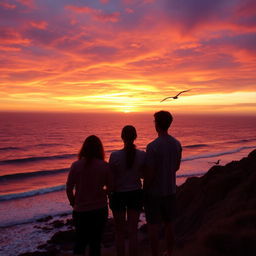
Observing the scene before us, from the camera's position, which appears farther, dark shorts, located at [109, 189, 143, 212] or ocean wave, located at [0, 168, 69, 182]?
ocean wave, located at [0, 168, 69, 182]

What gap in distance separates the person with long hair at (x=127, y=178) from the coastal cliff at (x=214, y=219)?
2.21m

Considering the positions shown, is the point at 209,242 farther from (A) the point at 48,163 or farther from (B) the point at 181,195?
(A) the point at 48,163

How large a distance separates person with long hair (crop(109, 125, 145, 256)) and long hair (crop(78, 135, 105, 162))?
13.6 inches

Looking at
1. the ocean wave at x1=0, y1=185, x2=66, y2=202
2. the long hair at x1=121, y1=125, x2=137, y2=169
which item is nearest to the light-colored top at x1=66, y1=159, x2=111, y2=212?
the long hair at x1=121, y1=125, x2=137, y2=169

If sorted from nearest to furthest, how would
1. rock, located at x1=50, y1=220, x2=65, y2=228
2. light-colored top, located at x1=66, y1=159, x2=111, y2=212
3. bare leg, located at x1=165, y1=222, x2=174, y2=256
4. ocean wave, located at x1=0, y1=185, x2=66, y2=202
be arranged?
1. light-colored top, located at x1=66, y1=159, x2=111, y2=212
2. bare leg, located at x1=165, y1=222, x2=174, y2=256
3. rock, located at x1=50, y1=220, x2=65, y2=228
4. ocean wave, located at x1=0, y1=185, x2=66, y2=202

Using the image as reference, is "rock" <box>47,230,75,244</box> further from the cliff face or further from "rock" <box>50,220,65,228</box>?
the cliff face

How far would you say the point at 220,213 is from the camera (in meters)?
9.02

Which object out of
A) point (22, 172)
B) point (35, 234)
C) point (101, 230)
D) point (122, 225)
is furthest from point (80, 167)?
point (22, 172)

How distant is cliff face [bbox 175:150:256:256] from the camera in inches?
227

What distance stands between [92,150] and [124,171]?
712 millimetres

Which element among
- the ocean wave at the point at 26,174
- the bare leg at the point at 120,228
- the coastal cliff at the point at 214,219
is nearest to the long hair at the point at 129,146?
the bare leg at the point at 120,228

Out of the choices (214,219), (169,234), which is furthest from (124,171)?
(214,219)

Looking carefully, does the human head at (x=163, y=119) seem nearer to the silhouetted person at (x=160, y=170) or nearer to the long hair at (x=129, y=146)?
the silhouetted person at (x=160, y=170)

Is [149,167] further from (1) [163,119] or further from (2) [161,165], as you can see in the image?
(1) [163,119]
